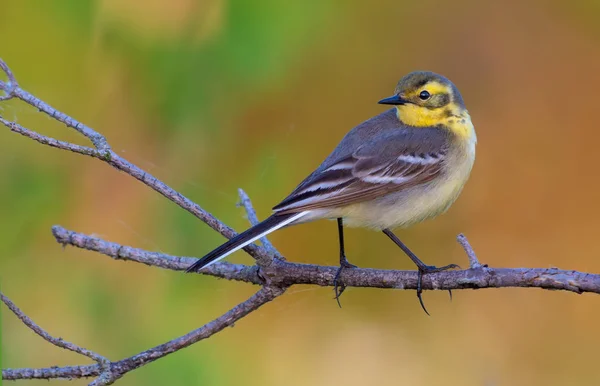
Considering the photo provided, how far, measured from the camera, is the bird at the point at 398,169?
298 centimetres

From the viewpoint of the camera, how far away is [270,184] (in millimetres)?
3947

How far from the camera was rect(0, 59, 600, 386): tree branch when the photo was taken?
2156 millimetres

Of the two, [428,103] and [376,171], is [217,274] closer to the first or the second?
[376,171]

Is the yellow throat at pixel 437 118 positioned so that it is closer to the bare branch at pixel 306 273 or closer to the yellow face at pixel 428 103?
the yellow face at pixel 428 103

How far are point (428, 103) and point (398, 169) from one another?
46 centimetres

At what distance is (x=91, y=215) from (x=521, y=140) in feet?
8.17

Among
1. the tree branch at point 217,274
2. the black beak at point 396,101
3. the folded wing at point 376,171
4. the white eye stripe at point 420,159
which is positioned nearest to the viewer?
the tree branch at point 217,274

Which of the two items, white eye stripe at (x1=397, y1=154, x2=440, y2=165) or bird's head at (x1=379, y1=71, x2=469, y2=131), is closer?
white eye stripe at (x1=397, y1=154, x2=440, y2=165)

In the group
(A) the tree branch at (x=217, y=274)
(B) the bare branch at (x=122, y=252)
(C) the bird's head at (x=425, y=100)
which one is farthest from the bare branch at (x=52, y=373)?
(C) the bird's head at (x=425, y=100)

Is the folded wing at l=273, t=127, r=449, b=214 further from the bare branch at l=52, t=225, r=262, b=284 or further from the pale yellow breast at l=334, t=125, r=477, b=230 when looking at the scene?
the bare branch at l=52, t=225, r=262, b=284

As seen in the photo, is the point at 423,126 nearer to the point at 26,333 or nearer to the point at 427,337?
the point at 427,337

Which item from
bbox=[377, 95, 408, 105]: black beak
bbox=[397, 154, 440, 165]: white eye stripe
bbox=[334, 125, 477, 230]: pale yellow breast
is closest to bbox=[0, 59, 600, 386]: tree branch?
bbox=[334, 125, 477, 230]: pale yellow breast

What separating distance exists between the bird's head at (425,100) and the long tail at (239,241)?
100 centimetres

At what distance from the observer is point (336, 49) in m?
4.46
